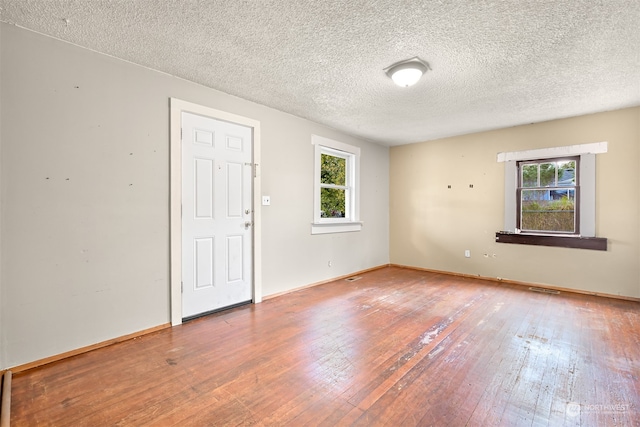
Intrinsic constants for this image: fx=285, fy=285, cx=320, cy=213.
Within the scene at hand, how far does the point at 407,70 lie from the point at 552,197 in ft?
10.6

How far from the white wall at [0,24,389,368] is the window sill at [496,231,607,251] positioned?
4418 mm

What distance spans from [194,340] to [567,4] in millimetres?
3634

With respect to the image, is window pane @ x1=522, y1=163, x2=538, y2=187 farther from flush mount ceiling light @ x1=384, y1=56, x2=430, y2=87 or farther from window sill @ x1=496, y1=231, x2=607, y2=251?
flush mount ceiling light @ x1=384, y1=56, x2=430, y2=87

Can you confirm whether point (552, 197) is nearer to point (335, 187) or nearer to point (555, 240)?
point (555, 240)

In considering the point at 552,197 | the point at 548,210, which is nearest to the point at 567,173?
the point at 552,197

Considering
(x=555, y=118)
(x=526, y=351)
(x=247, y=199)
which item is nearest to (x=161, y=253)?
(x=247, y=199)

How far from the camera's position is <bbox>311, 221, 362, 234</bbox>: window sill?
4.30 m

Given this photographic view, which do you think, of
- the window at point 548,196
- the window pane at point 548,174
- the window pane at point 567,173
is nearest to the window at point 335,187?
the window at point 548,196

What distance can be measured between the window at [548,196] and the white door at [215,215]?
13.3 ft

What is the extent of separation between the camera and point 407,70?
2.52 m

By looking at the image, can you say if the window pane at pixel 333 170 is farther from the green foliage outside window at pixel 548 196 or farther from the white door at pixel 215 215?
the green foliage outside window at pixel 548 196

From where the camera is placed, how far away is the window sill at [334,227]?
14.1 feet

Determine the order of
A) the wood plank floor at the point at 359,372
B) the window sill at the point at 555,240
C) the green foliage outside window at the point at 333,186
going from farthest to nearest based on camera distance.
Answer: the green foliage outside window at the point at 333,186
the window sill at the point at 555,240
the wood plank floor at the point at 359,372

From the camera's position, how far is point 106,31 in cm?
209
